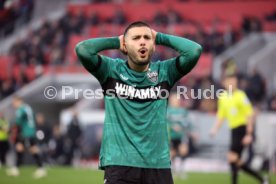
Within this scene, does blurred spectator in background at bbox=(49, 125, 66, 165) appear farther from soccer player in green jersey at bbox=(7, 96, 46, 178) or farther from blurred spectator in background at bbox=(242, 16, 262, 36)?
blurred spectator in background at bbox=(242, 16, 262, 36)

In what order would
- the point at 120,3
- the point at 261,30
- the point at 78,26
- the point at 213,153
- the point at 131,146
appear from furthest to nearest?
the point at 120,3
the point at 78,26
the point at 261,30
the point at 213,153
the point at 131,146

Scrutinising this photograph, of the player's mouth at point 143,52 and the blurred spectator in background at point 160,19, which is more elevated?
the blurred spectator in background at point 160,19

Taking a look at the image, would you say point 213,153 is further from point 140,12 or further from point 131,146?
point 131,146

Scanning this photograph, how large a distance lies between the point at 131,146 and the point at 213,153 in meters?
15.8

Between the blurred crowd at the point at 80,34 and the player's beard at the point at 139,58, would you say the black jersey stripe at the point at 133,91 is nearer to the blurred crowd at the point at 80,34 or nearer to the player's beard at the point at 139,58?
the player's beard at the point at 139,58

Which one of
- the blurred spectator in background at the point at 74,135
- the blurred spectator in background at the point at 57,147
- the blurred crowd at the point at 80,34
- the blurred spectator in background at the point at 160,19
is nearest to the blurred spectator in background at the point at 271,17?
the blurred crowd at the point at 80,34

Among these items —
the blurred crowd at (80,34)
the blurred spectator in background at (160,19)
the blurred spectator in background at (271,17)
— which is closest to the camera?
the blurred crowd at (80,34)

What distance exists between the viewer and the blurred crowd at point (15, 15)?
30.9 m

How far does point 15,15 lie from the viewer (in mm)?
31125

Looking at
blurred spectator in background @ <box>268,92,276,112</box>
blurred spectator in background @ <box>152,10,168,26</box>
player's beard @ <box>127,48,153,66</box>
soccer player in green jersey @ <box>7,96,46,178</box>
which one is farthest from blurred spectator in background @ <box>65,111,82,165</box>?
player's beard @ <box>127,48,153,66</box>

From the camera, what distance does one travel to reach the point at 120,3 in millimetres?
30672

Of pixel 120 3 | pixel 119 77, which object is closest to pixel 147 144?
pixel 119 77

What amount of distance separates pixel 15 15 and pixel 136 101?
27131 mm

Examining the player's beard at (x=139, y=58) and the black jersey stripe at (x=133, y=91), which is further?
the black jersey stripe at (x=133, y=91)
